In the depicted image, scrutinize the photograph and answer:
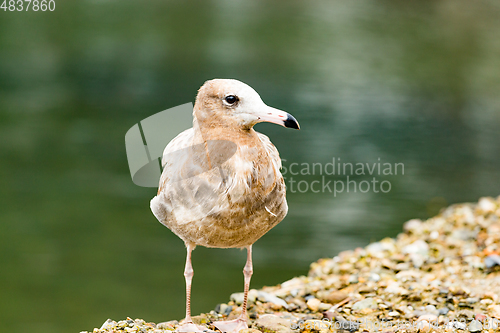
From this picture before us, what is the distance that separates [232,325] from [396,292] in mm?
1737

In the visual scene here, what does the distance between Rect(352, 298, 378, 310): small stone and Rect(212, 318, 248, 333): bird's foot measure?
3.81ft

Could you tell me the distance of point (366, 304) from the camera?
4.99 meters

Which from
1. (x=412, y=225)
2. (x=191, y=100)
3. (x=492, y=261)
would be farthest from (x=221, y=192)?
(x=191, y=100)

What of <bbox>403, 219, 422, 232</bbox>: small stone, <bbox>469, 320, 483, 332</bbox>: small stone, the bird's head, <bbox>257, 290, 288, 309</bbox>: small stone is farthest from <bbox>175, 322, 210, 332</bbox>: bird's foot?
<bbox>403, 219, 422, 232</bbox>: small stone

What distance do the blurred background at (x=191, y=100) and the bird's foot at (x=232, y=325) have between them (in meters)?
1.12

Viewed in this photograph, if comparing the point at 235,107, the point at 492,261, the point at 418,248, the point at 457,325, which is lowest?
the point at 457,325

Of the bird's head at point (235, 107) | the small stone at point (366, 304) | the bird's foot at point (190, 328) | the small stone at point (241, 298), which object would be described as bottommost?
the bird's foot at point (190, 328)

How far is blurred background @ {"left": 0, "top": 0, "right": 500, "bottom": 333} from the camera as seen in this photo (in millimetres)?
6773

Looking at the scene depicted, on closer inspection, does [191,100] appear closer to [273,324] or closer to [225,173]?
[273,324]

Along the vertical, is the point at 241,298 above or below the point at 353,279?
below

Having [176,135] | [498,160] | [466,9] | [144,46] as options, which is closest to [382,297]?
[176,135]

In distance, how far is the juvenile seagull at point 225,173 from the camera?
380cm

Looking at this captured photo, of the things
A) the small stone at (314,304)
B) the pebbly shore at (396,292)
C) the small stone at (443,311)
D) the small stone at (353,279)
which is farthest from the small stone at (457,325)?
the small stone at (353,279)

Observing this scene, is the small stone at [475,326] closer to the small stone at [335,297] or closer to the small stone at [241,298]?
the small stone at [335,297]
